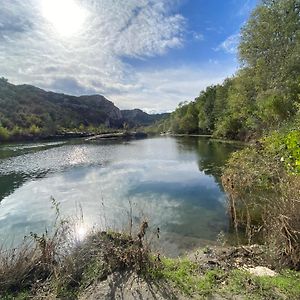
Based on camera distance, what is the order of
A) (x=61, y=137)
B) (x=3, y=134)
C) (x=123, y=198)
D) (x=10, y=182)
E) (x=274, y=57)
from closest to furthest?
(x=123, y=198) < (x=10, y=182) < (x=274, y=57) < (x=3, y=134) < (x=61, y=137)

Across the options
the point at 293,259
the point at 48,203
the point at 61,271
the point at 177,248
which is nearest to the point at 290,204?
the point at 293,259

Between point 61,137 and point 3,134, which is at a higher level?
point 3,134

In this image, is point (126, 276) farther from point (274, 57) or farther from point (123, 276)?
point (274, 57)

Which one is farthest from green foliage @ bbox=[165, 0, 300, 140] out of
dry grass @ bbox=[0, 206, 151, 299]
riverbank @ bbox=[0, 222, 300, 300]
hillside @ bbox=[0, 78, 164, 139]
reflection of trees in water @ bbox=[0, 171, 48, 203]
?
hillside @ bbox=[0, 78, 164, 139]

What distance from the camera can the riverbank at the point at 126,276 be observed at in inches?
222

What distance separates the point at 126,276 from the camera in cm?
642

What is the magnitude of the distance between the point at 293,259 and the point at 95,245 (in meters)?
4.93

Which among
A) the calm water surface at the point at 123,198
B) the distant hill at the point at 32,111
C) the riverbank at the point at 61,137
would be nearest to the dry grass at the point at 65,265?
the calm water surface at the point at 123,198

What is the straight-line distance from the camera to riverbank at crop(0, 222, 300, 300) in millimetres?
5629

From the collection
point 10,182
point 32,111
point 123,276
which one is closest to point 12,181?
point 10,182

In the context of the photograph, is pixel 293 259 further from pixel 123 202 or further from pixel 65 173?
pixel 65 173

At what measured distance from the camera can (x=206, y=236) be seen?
11.0 metres

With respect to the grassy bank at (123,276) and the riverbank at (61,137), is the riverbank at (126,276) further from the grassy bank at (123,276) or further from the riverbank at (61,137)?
the riverbank at (61,137)

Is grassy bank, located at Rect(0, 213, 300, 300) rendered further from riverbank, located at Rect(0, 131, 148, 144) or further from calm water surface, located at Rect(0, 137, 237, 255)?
riverbank, located at Rect(0, 131, 148, 144)
